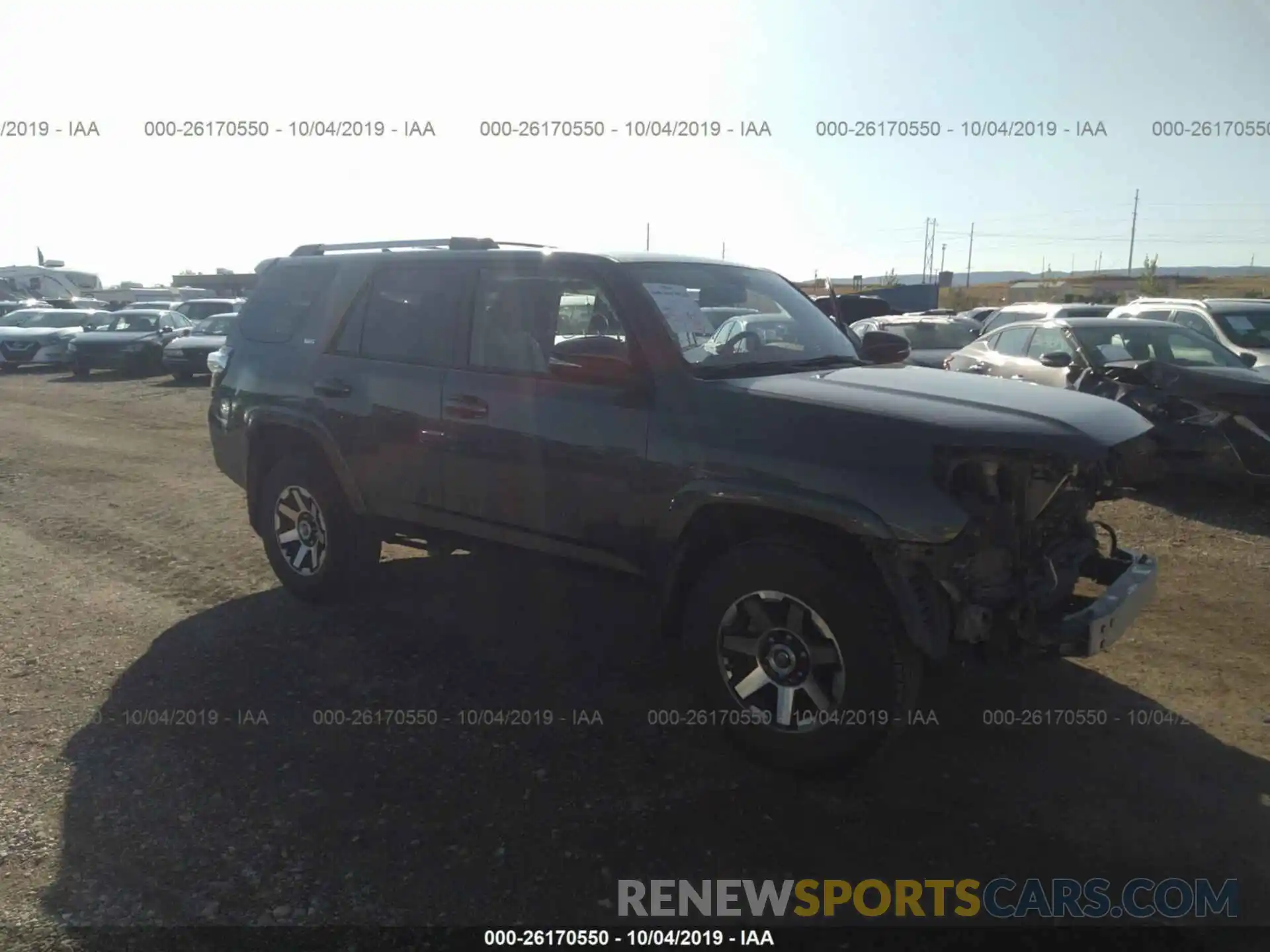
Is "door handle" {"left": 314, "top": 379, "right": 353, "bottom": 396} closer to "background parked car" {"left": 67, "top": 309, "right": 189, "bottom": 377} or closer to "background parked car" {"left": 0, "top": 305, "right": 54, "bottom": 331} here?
"background parked car" {"left": 67, "top": 309, "right": 189, "bottom": 377}

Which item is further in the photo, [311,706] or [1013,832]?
[311,706]

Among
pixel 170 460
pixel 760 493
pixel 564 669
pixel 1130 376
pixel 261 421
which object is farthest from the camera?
pixel 170 460

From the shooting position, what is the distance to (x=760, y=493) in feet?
11.6

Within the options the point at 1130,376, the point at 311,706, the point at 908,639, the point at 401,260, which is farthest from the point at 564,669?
the point at 1130,376

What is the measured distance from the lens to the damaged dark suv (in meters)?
3.40

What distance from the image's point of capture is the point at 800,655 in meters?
3.56

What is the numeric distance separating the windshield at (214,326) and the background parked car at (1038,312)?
48.7ft

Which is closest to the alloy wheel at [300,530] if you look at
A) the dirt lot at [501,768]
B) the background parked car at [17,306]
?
the dirt lot at [501,768]

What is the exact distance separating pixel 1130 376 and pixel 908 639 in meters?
6.05

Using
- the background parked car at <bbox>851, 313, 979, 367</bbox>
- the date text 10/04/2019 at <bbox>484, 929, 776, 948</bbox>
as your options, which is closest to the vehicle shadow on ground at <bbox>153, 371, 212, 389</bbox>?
the background parked car at <bbox>851, 313, 979, 367</bbox>

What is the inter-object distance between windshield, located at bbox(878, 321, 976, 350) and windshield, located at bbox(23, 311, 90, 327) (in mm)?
20837

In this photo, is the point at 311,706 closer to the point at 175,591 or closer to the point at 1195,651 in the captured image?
the point at 175,591

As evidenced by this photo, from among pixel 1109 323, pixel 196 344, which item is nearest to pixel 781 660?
pixel 1109 323

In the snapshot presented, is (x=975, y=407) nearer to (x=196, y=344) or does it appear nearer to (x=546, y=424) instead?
(x=546, y=424)
